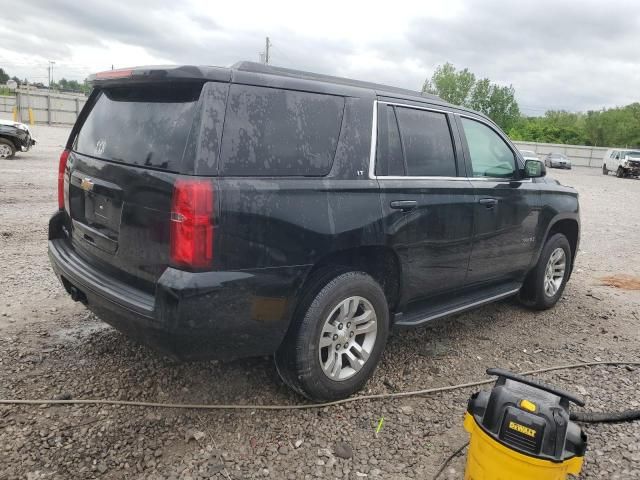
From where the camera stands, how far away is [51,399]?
305 centimetres

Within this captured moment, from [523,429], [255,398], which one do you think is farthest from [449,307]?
[523,429]

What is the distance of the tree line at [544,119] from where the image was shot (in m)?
63.3

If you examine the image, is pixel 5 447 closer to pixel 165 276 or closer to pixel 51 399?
pixel 51 399

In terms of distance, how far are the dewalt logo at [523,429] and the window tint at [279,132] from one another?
156 cm

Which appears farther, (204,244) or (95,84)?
(95,84)

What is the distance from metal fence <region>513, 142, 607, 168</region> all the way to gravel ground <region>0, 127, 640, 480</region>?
48307 millimetres

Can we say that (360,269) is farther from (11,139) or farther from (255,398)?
(11,139)

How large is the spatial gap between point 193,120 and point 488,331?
3.20 m

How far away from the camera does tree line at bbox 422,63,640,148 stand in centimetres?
6331

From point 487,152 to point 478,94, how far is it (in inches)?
3170

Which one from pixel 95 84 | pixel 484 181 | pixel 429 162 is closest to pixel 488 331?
pixel 484 181

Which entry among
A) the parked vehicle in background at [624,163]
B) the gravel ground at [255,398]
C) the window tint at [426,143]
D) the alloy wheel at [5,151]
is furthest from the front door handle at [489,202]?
the parked vehicle in background at [624,163]

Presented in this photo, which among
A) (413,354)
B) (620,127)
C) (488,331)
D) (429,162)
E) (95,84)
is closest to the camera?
(95,84)

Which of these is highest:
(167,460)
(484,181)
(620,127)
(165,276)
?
(620,127)
